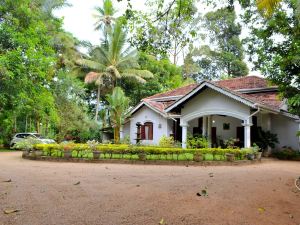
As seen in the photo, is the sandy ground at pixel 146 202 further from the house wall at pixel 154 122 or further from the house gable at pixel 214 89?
the house wall at pixel 154 122

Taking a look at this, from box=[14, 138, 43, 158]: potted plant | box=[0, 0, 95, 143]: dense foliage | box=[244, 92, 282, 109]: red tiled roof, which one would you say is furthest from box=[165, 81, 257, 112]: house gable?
box=[0, 0, 95, 143]: dense foliage

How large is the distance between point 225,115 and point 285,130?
3774 millimetres

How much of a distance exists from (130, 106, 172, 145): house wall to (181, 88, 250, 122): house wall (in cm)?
339

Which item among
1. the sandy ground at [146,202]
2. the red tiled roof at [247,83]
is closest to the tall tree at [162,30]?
the sandy ground at [146,202]

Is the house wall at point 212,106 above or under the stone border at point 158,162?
above

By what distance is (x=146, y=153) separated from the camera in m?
14.3

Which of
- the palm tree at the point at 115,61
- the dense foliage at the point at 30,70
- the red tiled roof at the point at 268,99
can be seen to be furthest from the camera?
the palm tree at the point at 115,61

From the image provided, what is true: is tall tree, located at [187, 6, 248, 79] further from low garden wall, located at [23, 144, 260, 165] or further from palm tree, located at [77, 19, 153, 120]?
low garden wall, located at [23, 144, 260, 165]

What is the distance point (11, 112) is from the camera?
2394cm

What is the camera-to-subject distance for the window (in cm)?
2383

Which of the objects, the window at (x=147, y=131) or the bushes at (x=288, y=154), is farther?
the window at (x=147, y=131)

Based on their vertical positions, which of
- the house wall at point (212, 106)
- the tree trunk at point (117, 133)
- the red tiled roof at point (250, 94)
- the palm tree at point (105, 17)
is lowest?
the tree trunk at point (117, 133)

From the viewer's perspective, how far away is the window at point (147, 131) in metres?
23.8

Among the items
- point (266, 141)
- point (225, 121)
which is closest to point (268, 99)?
point (266, 141)
